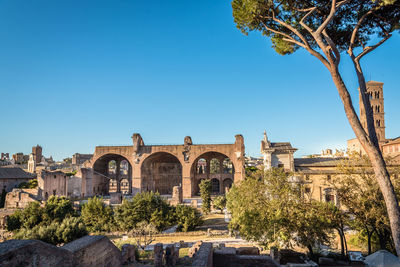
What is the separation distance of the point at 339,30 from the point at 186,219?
1336cm

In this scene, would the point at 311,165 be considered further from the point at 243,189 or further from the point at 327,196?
the point at 243,189

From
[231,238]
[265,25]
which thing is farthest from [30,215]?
[265,25]

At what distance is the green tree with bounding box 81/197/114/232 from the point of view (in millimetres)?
17625

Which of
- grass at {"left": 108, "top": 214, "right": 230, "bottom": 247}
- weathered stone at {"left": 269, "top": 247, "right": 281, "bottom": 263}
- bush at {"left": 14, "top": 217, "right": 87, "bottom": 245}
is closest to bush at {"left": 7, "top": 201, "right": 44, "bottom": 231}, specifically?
grass at {"left": 108, "top": 214, "right": 230, "bottom": 247}

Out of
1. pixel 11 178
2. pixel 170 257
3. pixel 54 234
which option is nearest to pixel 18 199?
pixel 11 178

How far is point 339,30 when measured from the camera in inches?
380

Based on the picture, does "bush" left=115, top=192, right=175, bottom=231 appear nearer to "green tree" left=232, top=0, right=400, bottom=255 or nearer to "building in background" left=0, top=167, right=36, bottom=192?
"green tree" left=232, top=0, right=400, bottom=255

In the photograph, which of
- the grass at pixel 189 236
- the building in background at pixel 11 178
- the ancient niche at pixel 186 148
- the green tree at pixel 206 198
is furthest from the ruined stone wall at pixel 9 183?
the green tree at pixel 206 198

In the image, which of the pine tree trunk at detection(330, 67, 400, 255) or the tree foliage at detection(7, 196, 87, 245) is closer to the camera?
the pine tree trunk at detection(330, 67, 400, 255)

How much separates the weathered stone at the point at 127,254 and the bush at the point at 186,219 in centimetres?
740

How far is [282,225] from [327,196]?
1349 centimetres

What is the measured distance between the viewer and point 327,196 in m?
21.7

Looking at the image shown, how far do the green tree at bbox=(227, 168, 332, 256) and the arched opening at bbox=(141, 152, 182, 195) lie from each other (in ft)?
78.5

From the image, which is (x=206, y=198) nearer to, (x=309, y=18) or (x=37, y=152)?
(x=309, y=18)
